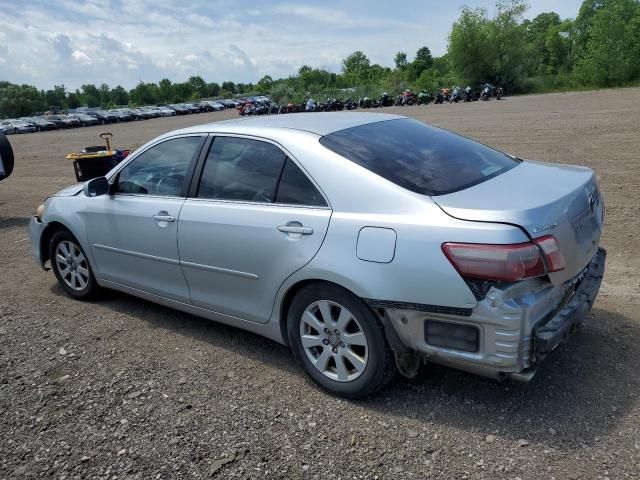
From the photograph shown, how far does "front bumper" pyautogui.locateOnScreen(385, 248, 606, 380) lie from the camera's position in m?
2.59

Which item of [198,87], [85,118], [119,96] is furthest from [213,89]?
[85,118]

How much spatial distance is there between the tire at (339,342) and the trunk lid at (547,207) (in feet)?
2.47

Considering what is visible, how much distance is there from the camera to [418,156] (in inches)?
133

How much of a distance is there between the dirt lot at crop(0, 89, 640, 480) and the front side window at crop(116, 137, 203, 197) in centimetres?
113

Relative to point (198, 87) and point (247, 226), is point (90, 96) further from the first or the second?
point (247, 226)

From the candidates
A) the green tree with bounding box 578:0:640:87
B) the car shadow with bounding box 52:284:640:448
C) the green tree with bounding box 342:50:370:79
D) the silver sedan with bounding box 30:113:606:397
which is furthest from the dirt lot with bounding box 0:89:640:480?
the green tree with bounding box 342:50:370:79

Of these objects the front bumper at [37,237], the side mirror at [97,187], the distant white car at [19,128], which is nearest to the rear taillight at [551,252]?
the side mirror at [97,187]

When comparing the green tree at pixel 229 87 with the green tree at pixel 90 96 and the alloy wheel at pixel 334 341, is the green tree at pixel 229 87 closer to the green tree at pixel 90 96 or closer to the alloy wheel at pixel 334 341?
the green tree at pixel 90 96

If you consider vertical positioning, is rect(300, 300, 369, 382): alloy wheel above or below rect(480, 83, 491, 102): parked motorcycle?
above

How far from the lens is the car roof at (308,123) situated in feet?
11.9

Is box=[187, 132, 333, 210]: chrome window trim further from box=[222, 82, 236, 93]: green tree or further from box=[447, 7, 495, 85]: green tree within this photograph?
box=[222, 82, 236, 93]: green tree

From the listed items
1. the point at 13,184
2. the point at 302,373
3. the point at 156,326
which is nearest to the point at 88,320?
the point at 156,326

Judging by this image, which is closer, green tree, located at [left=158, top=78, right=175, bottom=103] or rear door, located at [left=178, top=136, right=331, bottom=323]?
rear door, located at [left=178, top=136, right=331, bottom=323]

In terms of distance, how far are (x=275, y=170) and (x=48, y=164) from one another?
16.9 metres
